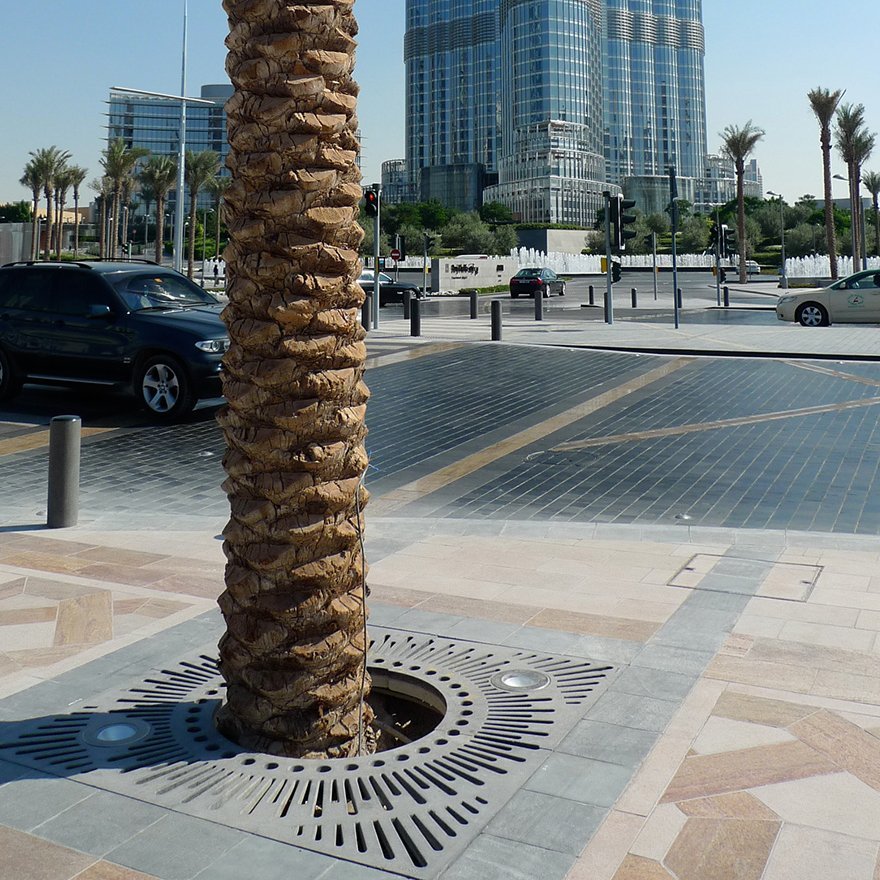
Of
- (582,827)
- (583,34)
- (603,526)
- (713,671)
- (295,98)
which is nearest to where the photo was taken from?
(582,827)

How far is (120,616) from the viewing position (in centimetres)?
526

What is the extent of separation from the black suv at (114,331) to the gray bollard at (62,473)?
465 centimetres

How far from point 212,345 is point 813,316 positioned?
20.3 m

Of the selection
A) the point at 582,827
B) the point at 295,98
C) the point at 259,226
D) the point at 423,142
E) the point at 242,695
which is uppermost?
the point at 423,142

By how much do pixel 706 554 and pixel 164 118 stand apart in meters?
169

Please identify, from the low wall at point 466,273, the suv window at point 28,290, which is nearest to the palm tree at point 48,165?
the low wall at point 466,273

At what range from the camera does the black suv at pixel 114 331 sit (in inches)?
480

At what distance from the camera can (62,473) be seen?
748 centimetres

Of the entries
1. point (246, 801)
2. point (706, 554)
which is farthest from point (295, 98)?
point (706, 554)

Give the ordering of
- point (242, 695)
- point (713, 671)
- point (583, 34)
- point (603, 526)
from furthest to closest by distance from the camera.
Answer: point (583, 34), point (603, 526), point (713, 671), point (242, 695)

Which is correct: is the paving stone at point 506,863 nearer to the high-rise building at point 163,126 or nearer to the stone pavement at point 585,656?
the stone pavement at point 585,656

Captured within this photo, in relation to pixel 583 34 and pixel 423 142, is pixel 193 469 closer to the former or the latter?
pixel 583 34

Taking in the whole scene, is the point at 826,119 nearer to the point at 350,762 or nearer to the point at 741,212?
the point at 741,212

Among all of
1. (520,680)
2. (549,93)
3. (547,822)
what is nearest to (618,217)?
(520,680)
